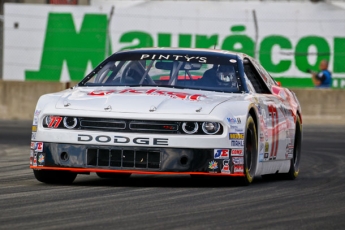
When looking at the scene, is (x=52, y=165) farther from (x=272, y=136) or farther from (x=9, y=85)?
(x=9, y=85)

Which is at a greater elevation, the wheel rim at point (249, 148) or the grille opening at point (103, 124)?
the grille opening at point (103, 124)

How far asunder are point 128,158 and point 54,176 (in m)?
0.88

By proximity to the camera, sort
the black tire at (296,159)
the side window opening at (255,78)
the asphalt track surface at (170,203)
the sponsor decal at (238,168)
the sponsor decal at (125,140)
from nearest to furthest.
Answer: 1. the asphalt track surface at (170,203)
2. the sponsor decal at (125,140)
3. the sponsor decal at (238,168)
4. the side window opening at (255,78)
5. the black tire at (296,159)

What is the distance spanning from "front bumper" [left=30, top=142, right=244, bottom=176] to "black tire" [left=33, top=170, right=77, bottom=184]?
0.88 feet

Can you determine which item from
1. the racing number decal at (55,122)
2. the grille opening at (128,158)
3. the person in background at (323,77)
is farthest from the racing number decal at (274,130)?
the person in background at (323,77)

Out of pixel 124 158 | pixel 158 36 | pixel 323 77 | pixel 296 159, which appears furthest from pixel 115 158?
pixel 158 36

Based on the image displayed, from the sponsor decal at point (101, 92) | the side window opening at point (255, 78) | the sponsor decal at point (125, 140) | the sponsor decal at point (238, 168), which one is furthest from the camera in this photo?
the side window opening at point (255, 78)

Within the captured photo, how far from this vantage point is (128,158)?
9.46 meters

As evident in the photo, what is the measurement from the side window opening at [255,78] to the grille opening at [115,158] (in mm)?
2065

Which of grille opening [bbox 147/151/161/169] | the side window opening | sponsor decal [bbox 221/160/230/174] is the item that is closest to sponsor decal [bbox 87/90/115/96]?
grille opening [bbox 147/151/161/169]

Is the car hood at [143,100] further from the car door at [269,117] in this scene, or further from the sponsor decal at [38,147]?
the car door at [269,117]

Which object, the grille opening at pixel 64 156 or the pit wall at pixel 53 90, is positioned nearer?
the grille opening at pixel 64 156

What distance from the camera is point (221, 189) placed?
9578 mm

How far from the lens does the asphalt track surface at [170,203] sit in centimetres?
704
